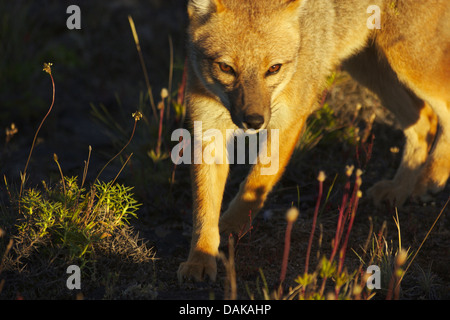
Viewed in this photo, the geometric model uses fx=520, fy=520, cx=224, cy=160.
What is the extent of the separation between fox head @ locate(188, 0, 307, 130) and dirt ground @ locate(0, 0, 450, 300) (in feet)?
3.08

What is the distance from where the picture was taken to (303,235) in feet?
13.2

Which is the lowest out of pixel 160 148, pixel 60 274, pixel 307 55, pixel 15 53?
pixel 60 274

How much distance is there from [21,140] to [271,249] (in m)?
3.59

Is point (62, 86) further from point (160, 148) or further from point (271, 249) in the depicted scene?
point (271, 249)

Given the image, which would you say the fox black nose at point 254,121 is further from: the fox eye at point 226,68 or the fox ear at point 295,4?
the fox ear at point 295,4

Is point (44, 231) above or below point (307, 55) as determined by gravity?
below

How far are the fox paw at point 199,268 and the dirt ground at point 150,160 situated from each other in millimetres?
81

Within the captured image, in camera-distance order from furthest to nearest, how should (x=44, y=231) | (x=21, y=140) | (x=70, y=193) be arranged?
(x=21, y=140) < (x=70, y=193) < (x=44, y=231)

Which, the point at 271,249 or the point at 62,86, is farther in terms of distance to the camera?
the point at 62,86

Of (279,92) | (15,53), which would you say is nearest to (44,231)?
(279,92)

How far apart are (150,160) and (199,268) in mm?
1985

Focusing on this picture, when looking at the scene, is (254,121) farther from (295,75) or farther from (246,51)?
(295,75)

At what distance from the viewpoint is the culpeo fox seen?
3.50 meters

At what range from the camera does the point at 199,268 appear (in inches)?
133
